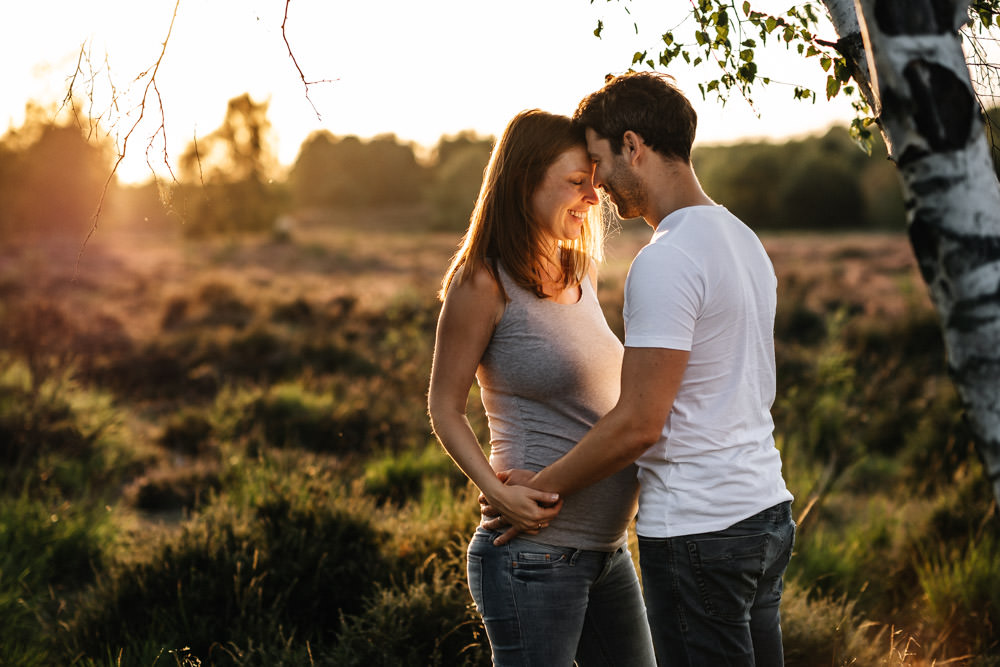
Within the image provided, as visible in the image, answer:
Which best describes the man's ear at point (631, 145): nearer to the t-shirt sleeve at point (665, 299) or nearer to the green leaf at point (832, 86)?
the t-shirt sleeve at point (665, 299)

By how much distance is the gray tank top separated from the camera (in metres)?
2.03

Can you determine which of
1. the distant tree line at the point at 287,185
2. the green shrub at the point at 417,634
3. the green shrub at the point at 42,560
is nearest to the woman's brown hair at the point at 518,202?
the green shrub at the point at 417,634

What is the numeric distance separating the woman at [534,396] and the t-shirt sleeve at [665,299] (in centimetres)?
39

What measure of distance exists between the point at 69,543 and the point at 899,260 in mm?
25001

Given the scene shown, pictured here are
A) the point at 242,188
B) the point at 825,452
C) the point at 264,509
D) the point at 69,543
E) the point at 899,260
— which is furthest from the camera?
the point at 242,188

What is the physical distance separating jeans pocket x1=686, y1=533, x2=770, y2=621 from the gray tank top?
34 centimetres

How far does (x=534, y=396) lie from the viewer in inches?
81.0

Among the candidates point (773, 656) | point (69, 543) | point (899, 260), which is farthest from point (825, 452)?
point (899, 260)

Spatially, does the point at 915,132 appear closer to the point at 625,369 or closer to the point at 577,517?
the point at 625,369

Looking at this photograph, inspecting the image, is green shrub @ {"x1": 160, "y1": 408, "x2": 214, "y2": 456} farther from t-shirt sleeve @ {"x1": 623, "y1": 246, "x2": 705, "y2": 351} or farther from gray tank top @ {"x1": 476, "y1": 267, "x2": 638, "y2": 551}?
t-shirt sleeve @ {"x1": 623, "y1": 246, "x2": 705, "y2": 351}

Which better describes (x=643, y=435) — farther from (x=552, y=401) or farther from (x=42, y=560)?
(x=42, y=560)

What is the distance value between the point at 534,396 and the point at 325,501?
278cm

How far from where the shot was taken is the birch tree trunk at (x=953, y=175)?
4.31ft

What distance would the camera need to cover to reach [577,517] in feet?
6.62
